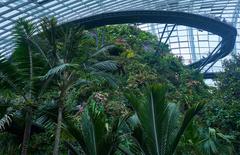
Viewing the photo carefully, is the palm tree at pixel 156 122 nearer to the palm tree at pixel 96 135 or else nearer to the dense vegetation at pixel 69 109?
the dense vegetation at pixel 69 109

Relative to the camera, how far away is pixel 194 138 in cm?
873

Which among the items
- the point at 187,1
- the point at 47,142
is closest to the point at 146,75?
the point at 47,142

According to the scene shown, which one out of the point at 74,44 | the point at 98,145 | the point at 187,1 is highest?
the point at 187,1

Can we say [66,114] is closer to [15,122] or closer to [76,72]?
[76,72]


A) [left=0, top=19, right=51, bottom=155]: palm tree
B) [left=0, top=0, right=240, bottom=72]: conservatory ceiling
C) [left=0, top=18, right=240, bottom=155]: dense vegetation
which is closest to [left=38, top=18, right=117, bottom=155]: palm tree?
[left=0, top=18, right=240, bottom=155]: dense vegetation

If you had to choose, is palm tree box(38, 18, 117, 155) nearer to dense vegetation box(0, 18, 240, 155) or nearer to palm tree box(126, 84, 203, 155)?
dense vegetation box(0, 18, 240, 155)

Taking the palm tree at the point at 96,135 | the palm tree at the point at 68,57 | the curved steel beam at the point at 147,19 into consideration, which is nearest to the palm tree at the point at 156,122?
the palm tree at the point at 96,135

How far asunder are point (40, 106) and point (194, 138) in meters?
3.36

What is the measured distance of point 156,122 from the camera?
6.87 meters

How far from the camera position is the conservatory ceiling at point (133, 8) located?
57.3 feet

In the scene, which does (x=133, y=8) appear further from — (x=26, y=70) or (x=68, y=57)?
(x=26, y=70)

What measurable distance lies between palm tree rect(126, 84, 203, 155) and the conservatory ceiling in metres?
4.11

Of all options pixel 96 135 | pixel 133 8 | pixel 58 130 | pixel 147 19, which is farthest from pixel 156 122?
pixel 133 8

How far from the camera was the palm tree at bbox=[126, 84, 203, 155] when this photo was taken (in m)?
6.78
